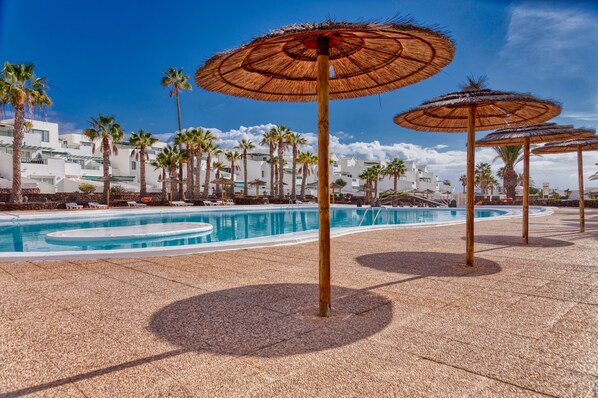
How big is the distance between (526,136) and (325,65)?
6.74 meters

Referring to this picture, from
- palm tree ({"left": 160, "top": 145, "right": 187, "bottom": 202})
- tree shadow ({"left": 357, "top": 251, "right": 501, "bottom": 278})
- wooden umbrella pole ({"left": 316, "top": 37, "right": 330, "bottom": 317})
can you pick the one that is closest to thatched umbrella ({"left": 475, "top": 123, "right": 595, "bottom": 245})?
tree shadow ({"left": 357, "top": 251, "right": 501, "bottom": 278})

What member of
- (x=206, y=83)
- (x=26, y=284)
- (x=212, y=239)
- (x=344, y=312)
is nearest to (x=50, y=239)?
(x=212, y=239)

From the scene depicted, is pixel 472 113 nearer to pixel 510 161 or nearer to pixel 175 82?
pixel 510 161

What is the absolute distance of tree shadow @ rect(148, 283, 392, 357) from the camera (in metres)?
3.23

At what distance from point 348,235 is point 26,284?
7941 mm

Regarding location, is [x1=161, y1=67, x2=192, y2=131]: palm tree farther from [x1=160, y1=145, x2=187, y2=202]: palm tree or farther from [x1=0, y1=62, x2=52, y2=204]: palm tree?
[x1=0, y1=62, x2=52, y2=204]: palm tree

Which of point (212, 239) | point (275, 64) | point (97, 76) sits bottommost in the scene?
point (212, 239)

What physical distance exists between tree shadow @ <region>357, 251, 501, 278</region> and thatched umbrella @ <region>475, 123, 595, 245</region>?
2436 mm

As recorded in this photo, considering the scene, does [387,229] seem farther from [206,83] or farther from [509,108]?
[206,83]

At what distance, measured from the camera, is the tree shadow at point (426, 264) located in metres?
6.08

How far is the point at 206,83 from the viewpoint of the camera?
4734 millimetres

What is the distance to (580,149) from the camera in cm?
1211

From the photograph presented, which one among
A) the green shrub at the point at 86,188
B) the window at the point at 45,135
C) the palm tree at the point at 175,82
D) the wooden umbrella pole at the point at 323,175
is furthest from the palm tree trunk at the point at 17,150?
the wooden umbrella pole at the point at 323,175

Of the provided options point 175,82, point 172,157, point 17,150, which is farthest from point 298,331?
point 175,82
